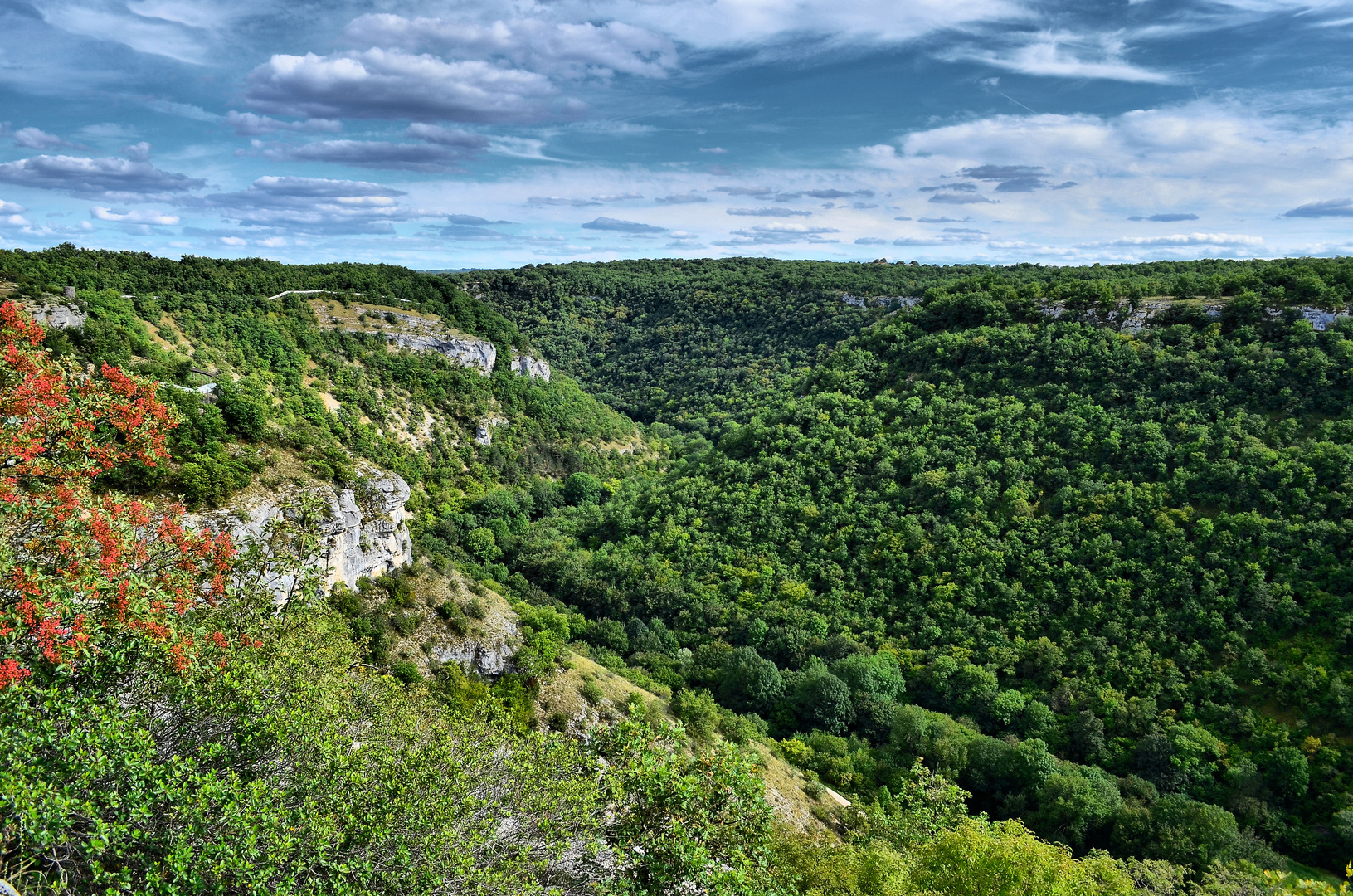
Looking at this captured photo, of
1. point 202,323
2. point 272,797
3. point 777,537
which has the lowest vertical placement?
point 777,537

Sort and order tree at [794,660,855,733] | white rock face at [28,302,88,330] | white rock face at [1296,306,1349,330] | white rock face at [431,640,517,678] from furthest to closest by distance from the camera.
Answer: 1. white rock face at [1296,306,1349,330]
2. tree at [794,660,855,733]
3. white rock face at [28,302,88,330]
4. white rock face at [431,640,517,678]

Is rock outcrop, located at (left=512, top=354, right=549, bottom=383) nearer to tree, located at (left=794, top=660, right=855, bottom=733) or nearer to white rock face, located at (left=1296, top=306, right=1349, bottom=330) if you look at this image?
tree, located at (left=794, top=660, right=855, bottom=733)

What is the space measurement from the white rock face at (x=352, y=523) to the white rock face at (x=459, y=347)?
4605 centimetres

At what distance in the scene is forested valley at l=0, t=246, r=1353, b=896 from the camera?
18141 millimetres

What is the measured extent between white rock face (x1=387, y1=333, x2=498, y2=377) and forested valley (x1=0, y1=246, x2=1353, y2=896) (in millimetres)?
1947

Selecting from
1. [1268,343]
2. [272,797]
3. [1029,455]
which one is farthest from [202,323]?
[1268,343]

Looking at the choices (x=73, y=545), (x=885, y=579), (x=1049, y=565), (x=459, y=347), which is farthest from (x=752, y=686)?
(x=459, y=347)

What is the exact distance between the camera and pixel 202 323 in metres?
58.3

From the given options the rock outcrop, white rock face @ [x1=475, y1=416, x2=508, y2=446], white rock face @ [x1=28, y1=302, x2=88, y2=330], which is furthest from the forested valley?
the rock outcrop

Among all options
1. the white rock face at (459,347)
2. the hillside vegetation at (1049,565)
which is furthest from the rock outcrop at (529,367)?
the hillside vegetation at (1049,565)

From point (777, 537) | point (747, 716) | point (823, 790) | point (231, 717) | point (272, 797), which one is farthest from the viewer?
point (777, 537)

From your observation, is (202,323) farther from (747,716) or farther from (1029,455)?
(1029,455)

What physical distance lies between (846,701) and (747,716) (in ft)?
21.3

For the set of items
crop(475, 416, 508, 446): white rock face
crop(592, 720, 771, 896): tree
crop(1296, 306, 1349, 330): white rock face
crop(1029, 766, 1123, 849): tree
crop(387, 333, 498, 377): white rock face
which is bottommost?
crop(1029, 766, 1123, 849): tree
